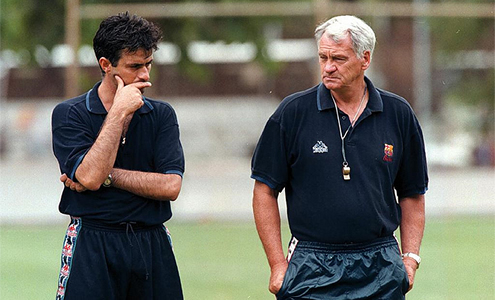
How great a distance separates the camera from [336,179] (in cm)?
455

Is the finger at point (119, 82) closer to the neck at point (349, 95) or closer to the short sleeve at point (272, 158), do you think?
the short sleeve at point (272, 158)

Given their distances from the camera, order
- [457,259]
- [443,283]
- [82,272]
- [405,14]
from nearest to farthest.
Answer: [82,272], [443,283], [457,259], [405,14]

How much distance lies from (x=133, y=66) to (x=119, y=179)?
53cm

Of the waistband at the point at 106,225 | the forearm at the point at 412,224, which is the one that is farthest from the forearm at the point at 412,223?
the waistband at the point at 106,225

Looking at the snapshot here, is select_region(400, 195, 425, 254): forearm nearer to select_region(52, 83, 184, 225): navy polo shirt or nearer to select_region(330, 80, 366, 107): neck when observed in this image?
select_region(330, 80, 366, 107): neck

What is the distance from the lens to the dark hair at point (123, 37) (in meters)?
4.59

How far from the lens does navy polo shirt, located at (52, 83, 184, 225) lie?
15.0 feet

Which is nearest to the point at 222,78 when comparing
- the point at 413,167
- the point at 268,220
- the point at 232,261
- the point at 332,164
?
the point at 232,261

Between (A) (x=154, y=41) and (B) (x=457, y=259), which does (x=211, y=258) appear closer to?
(B) (x=457, y=259)

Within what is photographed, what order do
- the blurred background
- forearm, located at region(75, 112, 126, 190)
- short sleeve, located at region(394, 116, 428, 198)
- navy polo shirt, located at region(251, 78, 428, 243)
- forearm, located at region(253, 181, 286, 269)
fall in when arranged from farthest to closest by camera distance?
1. the blurred background
2. short sleeve, located at region(394, 116, 428, 198)
3. forearm, located at region(253, 181, 286, 269)
4. navy polo shirt, located at region(251, 78, 428, 243)
5. forearm, located at region(75, 112, 126, 190)

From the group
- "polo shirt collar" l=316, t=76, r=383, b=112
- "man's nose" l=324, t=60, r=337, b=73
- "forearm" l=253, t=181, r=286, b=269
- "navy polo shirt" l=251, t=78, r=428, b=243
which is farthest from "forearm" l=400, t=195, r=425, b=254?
"man's nose" l=324, t=60, r=337, b=73

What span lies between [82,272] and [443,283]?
19.2 ft

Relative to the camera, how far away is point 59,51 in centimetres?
1917

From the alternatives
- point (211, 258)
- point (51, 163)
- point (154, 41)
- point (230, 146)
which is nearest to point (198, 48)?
point (230, 146)
